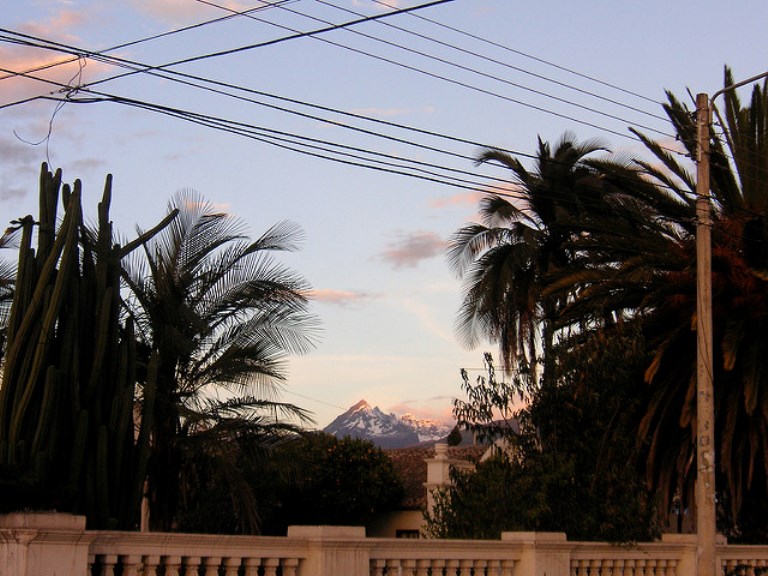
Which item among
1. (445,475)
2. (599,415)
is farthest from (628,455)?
(445,475)

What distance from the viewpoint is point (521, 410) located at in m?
20.4

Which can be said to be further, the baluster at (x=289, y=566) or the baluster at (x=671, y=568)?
the baluster at (x=671, y=568)

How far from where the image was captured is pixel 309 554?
42.6 feet

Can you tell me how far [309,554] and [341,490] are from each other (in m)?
26.5

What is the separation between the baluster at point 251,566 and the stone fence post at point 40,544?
7.23ft

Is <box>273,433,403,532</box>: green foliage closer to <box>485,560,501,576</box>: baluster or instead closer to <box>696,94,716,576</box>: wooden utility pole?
<box>696,94,716,576</box>: wooden utility pole

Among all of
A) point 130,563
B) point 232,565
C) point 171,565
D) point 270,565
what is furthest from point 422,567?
point 130,563

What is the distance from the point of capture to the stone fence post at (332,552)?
42.3 ft

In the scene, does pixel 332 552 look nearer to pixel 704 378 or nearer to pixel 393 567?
pixel 393 567

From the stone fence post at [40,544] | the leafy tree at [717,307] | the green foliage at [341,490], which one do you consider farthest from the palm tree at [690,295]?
the green foliage at [341,490]

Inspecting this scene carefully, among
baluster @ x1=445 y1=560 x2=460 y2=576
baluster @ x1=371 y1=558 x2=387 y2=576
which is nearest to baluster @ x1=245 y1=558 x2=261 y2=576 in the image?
baluster @ x1=371 y1=558 x2=387 y2=576

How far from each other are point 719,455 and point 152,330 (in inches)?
432

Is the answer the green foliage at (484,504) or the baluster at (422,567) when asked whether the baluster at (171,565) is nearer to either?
the baluster at (422,567)

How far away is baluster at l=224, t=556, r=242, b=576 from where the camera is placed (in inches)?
484
